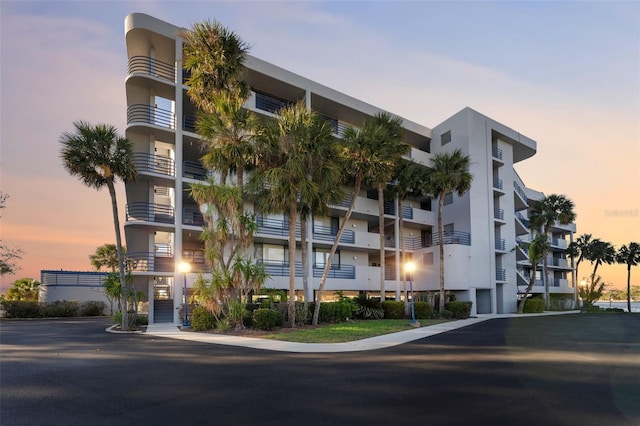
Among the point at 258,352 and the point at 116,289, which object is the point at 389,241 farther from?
the point at 258,352

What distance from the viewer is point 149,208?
29.4 meters

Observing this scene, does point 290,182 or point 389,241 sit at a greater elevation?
point 290,182

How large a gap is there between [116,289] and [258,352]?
14.7m

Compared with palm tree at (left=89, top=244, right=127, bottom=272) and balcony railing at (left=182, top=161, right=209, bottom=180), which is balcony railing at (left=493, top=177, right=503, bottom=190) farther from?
palm tree at (left=89, top=244, right=127, bottom=272)

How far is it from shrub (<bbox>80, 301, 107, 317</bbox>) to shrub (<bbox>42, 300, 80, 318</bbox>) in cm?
52

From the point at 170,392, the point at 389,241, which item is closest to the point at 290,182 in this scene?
the point at 170,392

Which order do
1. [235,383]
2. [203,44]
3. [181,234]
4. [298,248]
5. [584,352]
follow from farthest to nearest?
[298,248] < [181,234] < [203,44] < [584,352] < [235,383]

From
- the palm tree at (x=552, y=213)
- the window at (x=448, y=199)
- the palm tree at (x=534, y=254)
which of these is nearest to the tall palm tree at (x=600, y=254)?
the palm tree at (x=552, y=213)

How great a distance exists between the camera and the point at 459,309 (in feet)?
114

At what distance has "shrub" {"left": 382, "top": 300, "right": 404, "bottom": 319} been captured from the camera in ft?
106

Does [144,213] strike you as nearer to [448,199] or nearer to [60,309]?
[60,309]

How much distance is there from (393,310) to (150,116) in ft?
71.3

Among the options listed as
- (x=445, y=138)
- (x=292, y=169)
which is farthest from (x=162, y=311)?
(x=445, y=138)

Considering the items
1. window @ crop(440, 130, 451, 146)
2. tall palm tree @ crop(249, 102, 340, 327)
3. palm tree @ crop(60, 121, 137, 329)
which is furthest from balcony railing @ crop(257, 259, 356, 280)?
window @ crop(440, 130, 451, 146)
